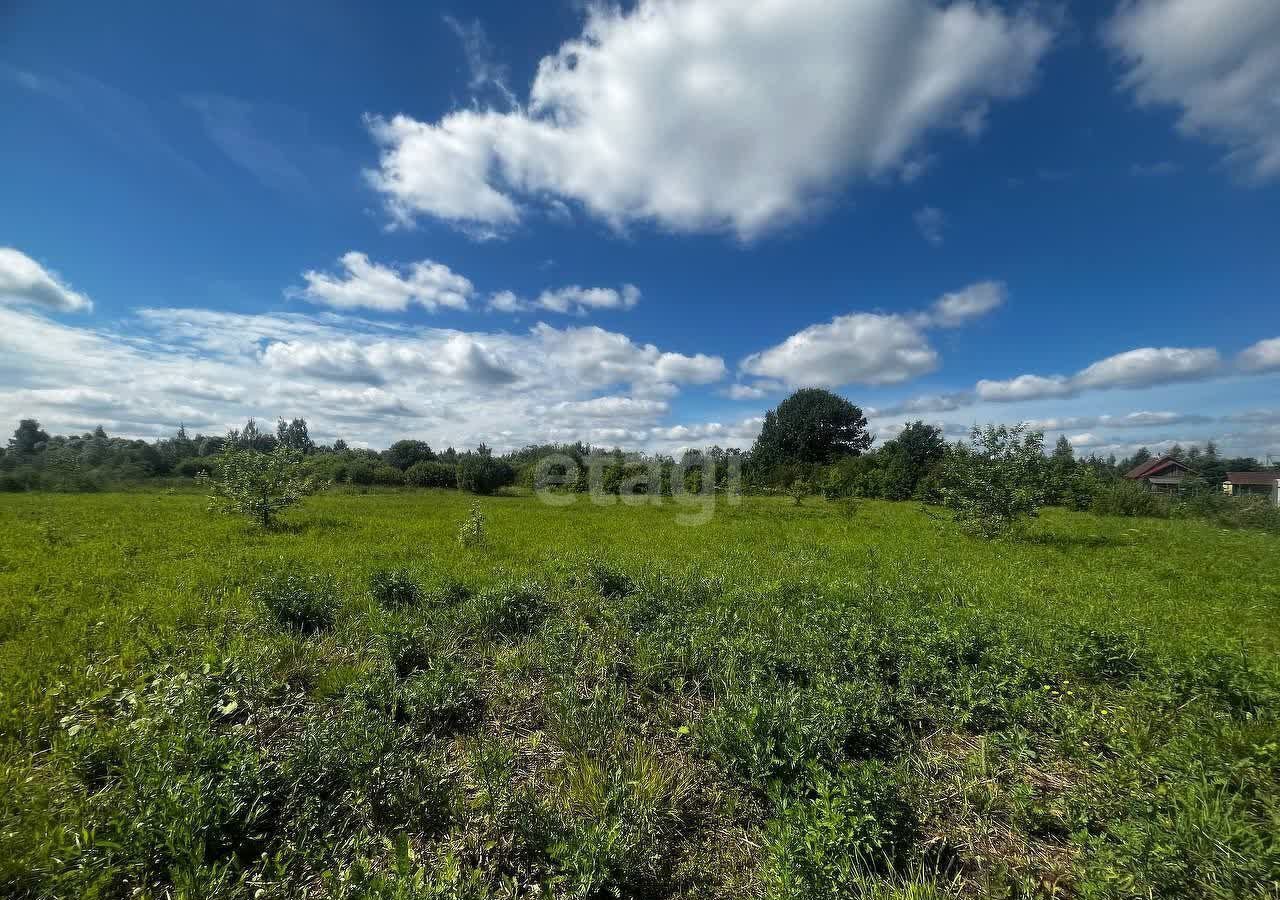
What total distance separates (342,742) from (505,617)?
2.83 metres

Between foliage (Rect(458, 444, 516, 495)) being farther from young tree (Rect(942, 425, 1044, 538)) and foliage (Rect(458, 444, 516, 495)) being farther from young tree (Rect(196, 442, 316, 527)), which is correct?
young tree (Rect(942, 425, 1044, 538))

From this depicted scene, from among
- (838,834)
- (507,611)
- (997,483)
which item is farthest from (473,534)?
(997,483)

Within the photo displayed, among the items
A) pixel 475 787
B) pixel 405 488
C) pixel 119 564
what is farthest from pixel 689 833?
pixel 405 488

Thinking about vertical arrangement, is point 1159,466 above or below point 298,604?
above

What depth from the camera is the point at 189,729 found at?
2969 millimetres

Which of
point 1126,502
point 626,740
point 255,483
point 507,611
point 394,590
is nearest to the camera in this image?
point 626,740

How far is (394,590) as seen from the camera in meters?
6.69

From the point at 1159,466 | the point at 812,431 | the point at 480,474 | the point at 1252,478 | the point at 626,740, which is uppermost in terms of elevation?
the point at 812,431

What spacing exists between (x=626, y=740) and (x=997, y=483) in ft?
49.8

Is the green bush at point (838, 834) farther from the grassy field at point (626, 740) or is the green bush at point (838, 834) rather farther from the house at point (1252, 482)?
the house at point (1252, 482)

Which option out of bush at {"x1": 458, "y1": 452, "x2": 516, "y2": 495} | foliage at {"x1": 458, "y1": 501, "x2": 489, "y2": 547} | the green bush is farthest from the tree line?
the green bush

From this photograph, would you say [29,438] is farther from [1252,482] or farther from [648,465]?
[1252,482]

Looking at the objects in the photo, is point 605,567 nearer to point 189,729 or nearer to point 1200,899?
point 189,729

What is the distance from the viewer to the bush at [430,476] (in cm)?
4122
